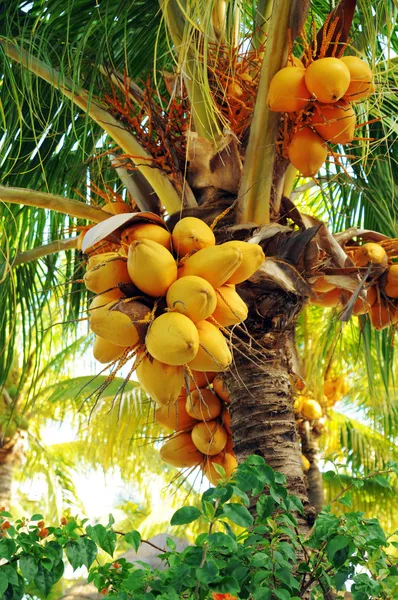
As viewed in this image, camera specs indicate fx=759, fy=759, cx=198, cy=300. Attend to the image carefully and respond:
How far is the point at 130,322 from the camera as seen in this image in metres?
2.01

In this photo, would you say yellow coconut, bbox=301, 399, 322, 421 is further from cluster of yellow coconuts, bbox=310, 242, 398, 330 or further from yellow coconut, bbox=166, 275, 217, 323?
yellow coconut, bbox=166, 275, 217, 323

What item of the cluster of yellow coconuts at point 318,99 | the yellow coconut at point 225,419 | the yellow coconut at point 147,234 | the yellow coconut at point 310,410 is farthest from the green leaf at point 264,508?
the yellow coconut at point 310,410

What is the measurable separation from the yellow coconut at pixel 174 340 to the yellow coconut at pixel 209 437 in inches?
39.0

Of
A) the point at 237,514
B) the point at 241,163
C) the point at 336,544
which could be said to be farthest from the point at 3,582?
the point at 241,163

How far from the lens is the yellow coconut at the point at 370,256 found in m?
2.80

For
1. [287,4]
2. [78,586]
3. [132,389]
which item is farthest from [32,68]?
[78,586]

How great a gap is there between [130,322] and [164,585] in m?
0.66

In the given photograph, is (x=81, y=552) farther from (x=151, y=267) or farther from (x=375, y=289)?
(x=375, y=289)

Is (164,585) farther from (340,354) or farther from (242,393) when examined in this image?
(340,354)

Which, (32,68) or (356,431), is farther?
(356,431)

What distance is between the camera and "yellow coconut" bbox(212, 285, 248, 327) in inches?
83.0

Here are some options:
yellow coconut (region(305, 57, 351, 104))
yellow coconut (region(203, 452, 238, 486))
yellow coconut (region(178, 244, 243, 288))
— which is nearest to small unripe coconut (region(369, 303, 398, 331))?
yellow coconut (region(203, 452, 238, 486))

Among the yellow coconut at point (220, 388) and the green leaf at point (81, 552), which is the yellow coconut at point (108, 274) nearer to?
the green leaf at point (81, 552)

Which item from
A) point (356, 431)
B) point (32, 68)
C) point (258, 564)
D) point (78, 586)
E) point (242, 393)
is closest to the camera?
point (258, 564)
